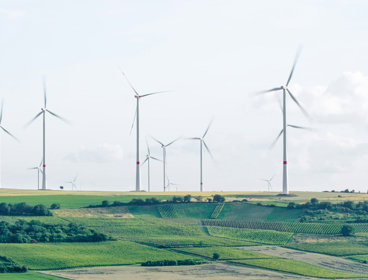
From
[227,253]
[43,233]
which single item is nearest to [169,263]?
[227,253]

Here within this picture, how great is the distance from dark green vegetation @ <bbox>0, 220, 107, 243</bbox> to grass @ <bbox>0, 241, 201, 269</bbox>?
4.68 meters

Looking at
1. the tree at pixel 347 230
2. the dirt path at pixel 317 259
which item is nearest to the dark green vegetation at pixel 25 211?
the dirt path at pixel 317 259

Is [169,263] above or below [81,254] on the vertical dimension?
below

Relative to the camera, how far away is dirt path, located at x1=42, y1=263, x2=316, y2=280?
120 meters

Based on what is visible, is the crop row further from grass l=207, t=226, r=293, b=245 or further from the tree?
grass l=207, t=226, r=293, b=245

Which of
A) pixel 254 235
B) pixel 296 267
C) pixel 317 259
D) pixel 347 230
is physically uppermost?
pixel 347 230

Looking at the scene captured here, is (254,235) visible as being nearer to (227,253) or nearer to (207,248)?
(207,248)

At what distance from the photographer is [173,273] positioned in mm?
125125

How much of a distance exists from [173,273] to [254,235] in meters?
58.0

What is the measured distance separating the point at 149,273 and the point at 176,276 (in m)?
5.91

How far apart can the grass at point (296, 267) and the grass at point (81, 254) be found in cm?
1528

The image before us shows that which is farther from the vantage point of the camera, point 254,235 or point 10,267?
point 254,235

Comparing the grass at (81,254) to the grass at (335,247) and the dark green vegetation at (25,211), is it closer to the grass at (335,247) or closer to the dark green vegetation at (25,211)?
the grass at (335,247)

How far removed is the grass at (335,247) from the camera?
156250mm
